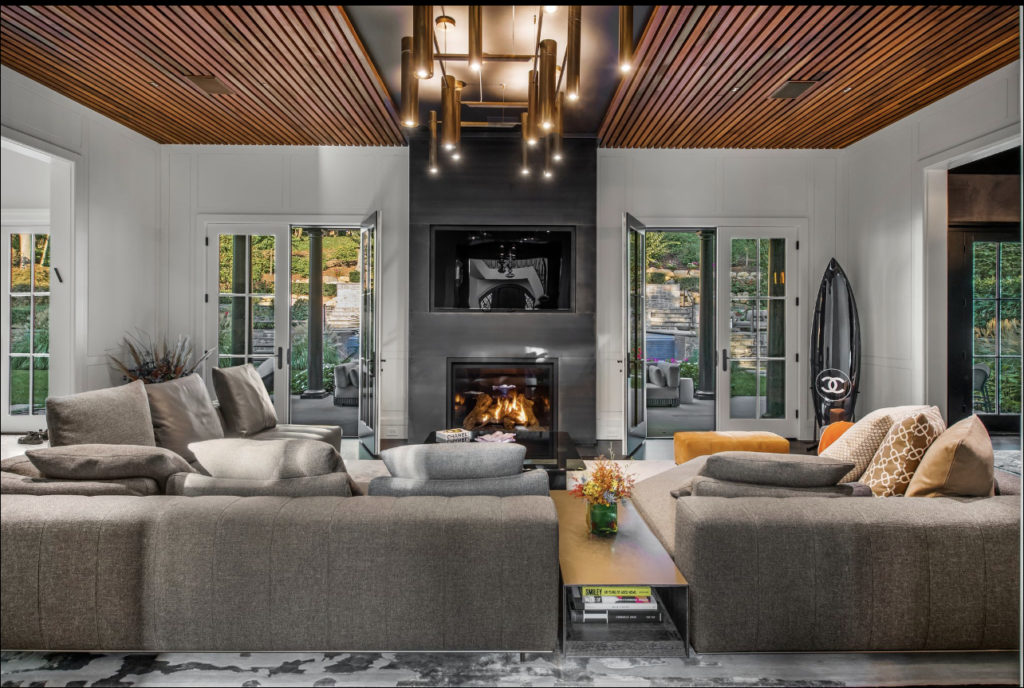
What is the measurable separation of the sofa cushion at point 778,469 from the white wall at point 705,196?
3.82m

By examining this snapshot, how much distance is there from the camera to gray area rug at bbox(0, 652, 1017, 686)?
74.5 inches

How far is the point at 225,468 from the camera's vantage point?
210 cm

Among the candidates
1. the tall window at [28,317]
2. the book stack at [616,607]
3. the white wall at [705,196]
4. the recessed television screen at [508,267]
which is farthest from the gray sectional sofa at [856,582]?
the tall window at [28,317]

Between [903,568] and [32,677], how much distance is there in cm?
272

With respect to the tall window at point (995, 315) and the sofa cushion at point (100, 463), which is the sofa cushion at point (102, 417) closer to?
the sofa cushion at point (100, 463)

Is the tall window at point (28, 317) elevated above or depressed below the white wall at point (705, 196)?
below

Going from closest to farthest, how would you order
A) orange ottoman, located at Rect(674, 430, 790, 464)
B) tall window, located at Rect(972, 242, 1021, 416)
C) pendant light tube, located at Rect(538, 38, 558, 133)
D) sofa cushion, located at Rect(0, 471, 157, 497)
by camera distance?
1. sofa cushion, located at Rect(0, 471, 157, 497)
2. pendant light tube, located at Rect(538, 38, 558, 133)
3. orange ottoman, located at Rect(674, 430, 790, 464)
4. tall window, located at Rect(972, 242, 1021, 416)

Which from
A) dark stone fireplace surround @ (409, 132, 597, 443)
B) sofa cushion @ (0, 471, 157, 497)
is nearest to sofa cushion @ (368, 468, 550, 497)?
sofa cushion @ (0, 471, 157, 497)

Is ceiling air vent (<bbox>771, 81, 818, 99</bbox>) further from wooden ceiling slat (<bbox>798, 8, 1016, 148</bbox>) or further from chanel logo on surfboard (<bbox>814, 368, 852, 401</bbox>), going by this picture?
chanel logo on surfboard (<bbox>814, 368, 852, 401</bbox>)

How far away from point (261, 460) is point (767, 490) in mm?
1756

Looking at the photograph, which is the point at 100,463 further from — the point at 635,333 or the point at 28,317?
the point at 28,317

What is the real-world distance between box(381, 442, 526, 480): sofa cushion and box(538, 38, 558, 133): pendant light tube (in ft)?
6.22

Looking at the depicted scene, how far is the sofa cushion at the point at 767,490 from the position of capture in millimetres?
2146

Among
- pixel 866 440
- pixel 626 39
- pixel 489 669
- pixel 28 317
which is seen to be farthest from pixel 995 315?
pixel 28 317
